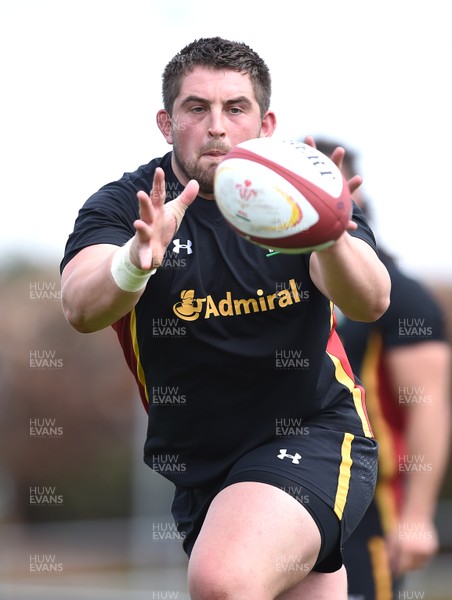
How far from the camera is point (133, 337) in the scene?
4.63 meters

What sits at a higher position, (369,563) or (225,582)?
(225,582)

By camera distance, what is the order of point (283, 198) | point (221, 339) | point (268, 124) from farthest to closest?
point (268, 124)
point (221, 339)
point (283, 198)

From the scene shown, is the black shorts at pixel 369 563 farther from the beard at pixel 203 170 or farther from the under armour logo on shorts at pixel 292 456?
the beard at pixel 203 170

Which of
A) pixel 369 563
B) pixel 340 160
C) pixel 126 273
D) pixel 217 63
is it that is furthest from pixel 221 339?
pixel 369 563

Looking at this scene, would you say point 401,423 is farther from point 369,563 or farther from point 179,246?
point 179,246

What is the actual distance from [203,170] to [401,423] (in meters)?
2.58

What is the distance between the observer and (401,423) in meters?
6.34

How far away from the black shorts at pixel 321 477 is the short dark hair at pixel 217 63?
148cm

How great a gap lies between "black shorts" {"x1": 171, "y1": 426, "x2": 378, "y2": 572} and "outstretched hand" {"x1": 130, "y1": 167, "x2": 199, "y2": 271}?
3.29 ft

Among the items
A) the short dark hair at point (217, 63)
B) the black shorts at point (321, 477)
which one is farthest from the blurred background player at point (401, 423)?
the short dark hair at point (217, 63)

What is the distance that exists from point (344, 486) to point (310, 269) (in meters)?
0.92

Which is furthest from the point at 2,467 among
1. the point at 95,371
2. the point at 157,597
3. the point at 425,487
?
the point at 425,487

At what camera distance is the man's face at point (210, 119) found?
4.37 meters

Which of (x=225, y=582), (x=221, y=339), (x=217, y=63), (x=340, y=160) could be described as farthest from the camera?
(x=217, y=63)
